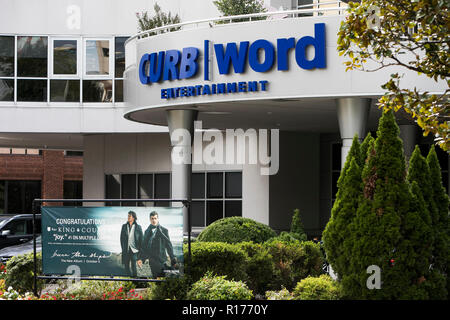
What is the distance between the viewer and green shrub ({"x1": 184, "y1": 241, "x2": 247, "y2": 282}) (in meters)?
12.4

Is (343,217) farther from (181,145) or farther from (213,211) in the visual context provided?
(213,211)

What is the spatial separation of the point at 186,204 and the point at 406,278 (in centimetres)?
343

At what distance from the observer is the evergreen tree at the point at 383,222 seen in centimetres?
1049

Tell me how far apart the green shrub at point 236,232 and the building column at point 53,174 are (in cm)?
3478

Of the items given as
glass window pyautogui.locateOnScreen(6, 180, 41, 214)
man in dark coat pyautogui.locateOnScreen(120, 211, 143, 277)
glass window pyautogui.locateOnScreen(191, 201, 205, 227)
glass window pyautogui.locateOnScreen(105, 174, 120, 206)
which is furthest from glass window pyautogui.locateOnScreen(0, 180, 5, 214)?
man in dark coat pyautogui.locateOnScreen(120, 211, 143, 277)

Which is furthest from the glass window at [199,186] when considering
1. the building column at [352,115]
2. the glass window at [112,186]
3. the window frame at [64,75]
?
the building column at [352,115]

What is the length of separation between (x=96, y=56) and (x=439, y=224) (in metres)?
21.0

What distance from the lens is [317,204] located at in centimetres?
3061

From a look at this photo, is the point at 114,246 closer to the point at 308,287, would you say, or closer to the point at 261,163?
the point at 308,287

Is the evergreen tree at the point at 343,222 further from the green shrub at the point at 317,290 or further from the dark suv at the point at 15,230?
the dark suv at the point at 15,230

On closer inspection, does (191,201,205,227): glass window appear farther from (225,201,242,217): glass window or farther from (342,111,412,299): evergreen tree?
(342,111,412,299): evergreen tree

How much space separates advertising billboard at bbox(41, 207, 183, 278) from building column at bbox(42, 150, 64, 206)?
38.9 meters

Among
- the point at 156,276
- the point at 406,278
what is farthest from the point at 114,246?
the point at 406,278

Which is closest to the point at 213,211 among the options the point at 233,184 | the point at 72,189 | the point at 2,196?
the point at 233,184
